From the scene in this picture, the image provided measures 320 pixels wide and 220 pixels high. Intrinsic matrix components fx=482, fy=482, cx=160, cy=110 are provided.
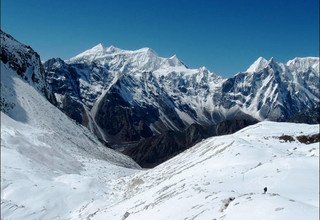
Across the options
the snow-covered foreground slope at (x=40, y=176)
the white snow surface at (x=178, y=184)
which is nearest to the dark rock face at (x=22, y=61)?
the snow-covered foreground slope at (x=40, y=176)

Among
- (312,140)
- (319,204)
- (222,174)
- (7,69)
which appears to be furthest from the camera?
(7,69)

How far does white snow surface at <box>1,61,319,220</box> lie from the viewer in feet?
103

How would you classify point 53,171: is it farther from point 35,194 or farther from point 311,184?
point 311,184

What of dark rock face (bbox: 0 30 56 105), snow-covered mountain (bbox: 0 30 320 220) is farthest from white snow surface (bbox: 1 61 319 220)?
dark rock face (bbox: 0 30 56 105)

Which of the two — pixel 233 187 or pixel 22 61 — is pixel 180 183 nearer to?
pixel 233 187

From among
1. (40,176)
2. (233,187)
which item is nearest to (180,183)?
(233,187)

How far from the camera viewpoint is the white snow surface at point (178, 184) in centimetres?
3139

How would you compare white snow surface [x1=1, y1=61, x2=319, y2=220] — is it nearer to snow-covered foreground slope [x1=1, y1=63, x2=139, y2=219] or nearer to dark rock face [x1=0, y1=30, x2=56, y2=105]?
snow-covered foreground slope [x1=1, y1=63, x2=139, y2=219]

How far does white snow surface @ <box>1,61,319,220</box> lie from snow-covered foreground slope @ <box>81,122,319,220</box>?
6 cm

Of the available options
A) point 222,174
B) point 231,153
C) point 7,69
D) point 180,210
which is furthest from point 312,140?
point 7,69

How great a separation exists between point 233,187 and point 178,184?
11.2 m

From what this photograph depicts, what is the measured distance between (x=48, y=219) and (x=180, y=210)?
14.4 metres

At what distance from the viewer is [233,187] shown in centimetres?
3947

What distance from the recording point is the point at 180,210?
35719 mm
